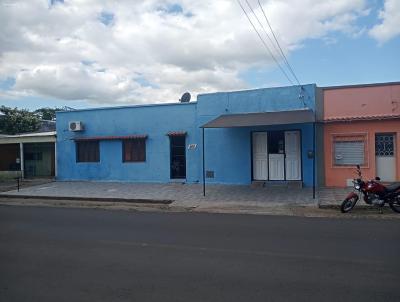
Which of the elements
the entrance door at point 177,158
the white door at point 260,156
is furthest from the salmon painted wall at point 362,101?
the entrance door at point 177,158

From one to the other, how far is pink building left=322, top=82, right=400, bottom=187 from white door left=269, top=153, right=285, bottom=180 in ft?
5.66

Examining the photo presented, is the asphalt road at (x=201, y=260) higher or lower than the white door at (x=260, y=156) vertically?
lower

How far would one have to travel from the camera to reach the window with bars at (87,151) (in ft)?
66.6

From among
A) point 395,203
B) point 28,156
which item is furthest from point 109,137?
point 395,203

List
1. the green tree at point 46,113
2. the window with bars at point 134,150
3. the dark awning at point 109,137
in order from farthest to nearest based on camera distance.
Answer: the green tree at point 46,113 < the window with bars at point 134,150 < the dark awning at point 109,137

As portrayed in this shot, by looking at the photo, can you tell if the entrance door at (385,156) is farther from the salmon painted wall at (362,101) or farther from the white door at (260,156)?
the white door at (260,156)

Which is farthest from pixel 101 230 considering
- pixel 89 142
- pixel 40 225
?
pixel 89 142

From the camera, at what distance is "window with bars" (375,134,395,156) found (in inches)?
603

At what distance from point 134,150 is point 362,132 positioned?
10452 mm

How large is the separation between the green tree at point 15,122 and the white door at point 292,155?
2679cm

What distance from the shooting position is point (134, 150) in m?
19.5

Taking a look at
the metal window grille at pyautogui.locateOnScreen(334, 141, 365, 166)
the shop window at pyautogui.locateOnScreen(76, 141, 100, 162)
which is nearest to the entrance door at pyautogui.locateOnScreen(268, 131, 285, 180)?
the metal window grille at pyautogui.locateOnScreen(334, 141, 365, 166)

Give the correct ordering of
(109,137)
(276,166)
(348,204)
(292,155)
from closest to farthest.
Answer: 1. (348,204)
2. (292,155)
3. (276,166)
4. (109,137)

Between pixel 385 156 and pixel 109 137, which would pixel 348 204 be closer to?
pixel 385 156
